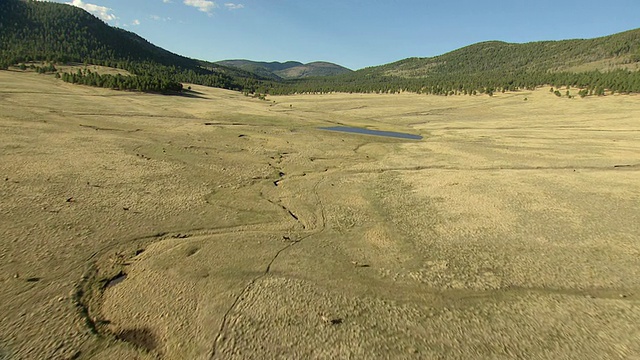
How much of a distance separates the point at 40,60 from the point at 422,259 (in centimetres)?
9683

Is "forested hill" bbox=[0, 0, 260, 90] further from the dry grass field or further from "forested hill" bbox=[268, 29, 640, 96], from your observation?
the dry grass field

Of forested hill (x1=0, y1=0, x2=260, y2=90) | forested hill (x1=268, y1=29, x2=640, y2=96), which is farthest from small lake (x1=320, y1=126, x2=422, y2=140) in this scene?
forested hill (x1=0, y1=0, x2=260, y2=90)

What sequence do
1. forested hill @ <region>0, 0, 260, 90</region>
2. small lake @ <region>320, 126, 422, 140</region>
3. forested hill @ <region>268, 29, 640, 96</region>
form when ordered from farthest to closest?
forested hill @ <region>0, 0, 260, 90</region> → forested hill @ <region>268, 29, 640, 96</region> → small lake @ <region>320, 126, 422, 140</region>

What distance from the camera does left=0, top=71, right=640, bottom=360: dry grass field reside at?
18.3 ft

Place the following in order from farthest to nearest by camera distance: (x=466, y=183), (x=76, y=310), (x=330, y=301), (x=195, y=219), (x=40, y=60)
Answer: (x=40, y=60)
(x=466, y=183)
(x=195, y=219)
(x=330, y=301)
(x=76, y=310)

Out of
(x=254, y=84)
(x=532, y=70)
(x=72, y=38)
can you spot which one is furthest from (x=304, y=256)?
(x=72, y=38)

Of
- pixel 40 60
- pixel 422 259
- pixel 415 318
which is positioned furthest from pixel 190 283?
pixel 40 60

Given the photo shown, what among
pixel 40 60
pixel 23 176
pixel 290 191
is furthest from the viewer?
pixel 40 60

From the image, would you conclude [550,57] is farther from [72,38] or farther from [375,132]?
[72,38]

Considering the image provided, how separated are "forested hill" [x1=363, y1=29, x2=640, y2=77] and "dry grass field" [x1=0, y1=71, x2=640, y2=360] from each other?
10601cm

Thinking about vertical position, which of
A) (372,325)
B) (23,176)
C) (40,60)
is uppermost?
(40,60)

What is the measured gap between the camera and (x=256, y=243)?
860 cm

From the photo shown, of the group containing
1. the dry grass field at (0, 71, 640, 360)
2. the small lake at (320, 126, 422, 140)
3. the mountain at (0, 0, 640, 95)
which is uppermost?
the mountain at (0, 0, 640, 95)

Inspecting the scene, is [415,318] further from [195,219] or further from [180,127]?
[180,127]
